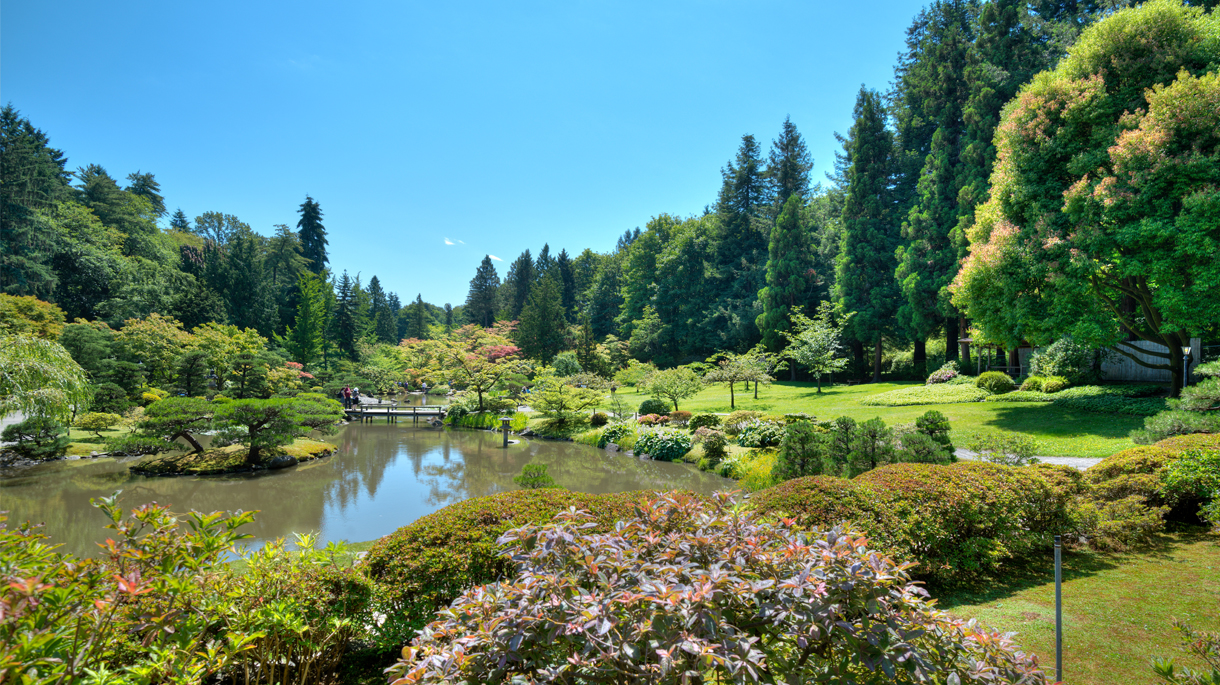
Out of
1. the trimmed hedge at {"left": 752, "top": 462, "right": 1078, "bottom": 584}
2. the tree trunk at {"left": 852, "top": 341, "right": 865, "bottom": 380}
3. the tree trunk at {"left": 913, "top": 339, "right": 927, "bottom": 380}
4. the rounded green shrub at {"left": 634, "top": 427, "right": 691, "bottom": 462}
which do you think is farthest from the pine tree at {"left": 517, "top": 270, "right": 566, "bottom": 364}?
the trimmed hedge at {"left": 752, "top": 462, "right": 1078, "bottom": 584}

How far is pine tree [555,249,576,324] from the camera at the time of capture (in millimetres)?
51062

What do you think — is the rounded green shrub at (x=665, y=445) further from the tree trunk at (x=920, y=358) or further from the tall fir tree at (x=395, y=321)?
the tall fir tree at (x=395, y=321)

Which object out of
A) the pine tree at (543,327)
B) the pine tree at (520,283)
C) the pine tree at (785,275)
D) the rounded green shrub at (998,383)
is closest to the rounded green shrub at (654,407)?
the rounded green shrub at (998,383)

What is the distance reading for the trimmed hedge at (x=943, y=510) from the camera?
4.00m

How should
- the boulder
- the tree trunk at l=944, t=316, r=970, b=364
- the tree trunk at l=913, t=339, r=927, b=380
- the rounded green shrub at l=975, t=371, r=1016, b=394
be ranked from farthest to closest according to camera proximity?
the tree trunk at l=913, t=339, r=927, b=380 → the tree trunk at l=944, t=316, r=970, b=364 → the rounded green shrub at l=975, t=371, r=1016, b=394 → the boulder

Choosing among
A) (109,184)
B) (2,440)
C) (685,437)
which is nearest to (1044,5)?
(685,437)

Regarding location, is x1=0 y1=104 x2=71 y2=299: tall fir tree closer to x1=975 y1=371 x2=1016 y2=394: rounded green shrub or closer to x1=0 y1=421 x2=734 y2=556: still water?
x1=0 y1=421 x2=734 y2=556: still water

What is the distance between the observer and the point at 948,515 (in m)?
4.25

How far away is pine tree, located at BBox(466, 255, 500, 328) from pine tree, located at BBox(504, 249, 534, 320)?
149 inches

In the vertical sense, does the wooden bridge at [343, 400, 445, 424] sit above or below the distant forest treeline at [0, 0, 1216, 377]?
below

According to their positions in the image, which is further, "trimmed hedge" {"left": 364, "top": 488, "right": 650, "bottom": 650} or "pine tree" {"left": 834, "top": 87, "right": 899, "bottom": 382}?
"pine tree" {"left": 834, "top": 87, "right": 899, "bottom": 382}

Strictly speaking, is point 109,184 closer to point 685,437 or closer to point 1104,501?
point 685,437

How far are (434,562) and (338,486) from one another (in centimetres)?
892

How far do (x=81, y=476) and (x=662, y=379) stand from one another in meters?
15.0
